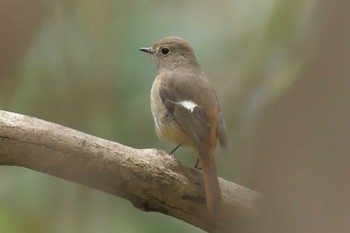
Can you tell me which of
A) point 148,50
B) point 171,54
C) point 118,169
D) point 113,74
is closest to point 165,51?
point 171,54

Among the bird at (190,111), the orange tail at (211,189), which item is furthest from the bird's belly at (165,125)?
the orange tail at (211,189)

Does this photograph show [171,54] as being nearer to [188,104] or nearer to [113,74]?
[188,104]

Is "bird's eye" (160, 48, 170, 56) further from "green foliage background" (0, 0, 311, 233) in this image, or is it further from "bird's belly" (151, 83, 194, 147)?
"green foliage background" (0, 0, 311, 233)

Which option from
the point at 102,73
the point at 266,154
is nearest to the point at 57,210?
the point at 102,73

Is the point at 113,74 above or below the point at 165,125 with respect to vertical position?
below

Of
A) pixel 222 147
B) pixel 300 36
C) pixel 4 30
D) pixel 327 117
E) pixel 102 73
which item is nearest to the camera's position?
pixel 327 117

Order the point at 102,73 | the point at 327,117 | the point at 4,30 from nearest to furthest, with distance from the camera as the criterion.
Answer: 1. the point at 327,117
2. the point at 4,30
3. the point at 102,73

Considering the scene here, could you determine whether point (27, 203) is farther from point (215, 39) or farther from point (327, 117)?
point (327, 117)
